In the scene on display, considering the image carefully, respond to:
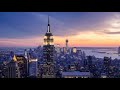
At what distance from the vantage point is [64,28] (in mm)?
2479

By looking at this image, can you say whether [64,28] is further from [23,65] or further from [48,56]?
[23,65]

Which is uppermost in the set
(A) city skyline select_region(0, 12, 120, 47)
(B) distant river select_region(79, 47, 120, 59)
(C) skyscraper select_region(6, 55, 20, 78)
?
(A) city skyline select_region(0, 12, 120, 47)

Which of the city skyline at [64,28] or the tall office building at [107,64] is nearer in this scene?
the tall office building at [107,64]

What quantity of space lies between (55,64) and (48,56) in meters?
0.11

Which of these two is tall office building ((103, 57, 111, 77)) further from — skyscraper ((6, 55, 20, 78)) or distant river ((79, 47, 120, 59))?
skyscraper ((6, 55, 20, 78))

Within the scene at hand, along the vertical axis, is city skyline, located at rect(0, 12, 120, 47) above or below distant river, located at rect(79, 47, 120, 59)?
above

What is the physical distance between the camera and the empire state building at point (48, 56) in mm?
2307

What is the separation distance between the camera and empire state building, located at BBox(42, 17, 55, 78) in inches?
90.8

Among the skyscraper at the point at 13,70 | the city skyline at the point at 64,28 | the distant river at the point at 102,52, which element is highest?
the city skyline at the point at 64,28

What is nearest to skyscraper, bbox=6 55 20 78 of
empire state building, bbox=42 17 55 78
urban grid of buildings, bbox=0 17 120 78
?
urban grid of buildings, bbox=0 17 120 78

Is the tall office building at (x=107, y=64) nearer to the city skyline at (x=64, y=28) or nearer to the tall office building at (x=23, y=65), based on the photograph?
the city skyline at (x=64, y=28)

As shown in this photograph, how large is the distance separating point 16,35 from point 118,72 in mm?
1147

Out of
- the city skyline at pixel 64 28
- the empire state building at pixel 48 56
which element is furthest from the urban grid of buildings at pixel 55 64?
the city skyline at pixel 64 28

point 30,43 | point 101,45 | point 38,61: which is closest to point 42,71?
point 38,61
